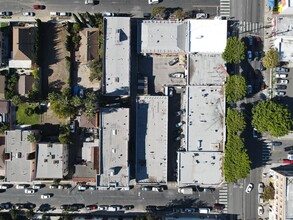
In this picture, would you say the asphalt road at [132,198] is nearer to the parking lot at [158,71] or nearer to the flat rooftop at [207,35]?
the parking lot at [158,71]

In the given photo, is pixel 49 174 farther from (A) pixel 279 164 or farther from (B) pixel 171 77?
(A) pixel 279 164

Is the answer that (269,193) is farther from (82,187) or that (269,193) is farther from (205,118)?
(82,187)

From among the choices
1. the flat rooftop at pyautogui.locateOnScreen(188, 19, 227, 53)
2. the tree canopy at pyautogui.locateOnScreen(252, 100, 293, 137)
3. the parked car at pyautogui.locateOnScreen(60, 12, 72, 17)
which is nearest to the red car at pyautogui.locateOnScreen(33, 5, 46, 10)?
the parked car at pyautogui.locateOnScreen(60, 12, 72, 17)

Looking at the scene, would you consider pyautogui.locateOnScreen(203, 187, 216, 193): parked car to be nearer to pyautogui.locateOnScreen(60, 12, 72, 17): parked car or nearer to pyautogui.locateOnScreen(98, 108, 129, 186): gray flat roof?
pyautogui.locateOnScreen(98, 108, 129, 186): gray flat roof

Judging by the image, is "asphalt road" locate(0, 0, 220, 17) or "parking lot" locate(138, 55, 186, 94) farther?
"parking lot" locate(138, 55, 186, 94)

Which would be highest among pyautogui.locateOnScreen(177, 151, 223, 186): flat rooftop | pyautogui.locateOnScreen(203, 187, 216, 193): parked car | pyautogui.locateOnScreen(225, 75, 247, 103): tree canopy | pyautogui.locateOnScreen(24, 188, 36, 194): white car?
pyautogui.locateOnScreen(225, 75, 247, 103): tree canopy
